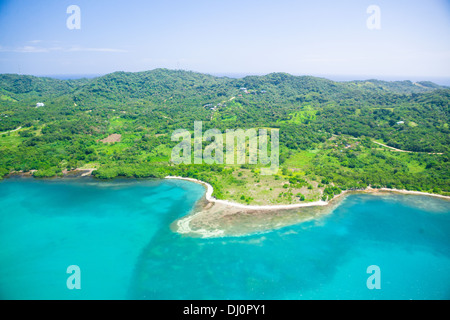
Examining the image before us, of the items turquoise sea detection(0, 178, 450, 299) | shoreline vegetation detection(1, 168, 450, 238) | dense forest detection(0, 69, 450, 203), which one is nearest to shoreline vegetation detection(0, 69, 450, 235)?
shoreline vegetation detection(1, 168, 450, 238)

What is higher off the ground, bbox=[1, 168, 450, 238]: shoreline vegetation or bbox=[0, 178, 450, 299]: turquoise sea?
bbox=[1, 168, 450, 238]: shoreline vegetation

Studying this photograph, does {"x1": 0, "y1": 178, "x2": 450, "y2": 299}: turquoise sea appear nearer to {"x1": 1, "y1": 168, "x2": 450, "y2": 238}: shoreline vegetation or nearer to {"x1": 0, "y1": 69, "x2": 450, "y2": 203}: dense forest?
{"x1": 1, "y1": 168, "x2": 450, "y2": 238}: shoreline vegetation

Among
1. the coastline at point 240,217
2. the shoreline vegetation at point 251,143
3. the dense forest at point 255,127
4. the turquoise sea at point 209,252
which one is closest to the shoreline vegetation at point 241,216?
the coastline at point 240,217

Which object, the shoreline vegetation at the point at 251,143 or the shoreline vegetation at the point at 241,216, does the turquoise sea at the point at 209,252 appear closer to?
the shoreline vegetation at the point at 241,216

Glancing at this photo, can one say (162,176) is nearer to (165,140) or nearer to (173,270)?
(165,140)

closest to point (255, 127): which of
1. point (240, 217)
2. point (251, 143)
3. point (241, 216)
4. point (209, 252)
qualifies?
point (251, 143)
